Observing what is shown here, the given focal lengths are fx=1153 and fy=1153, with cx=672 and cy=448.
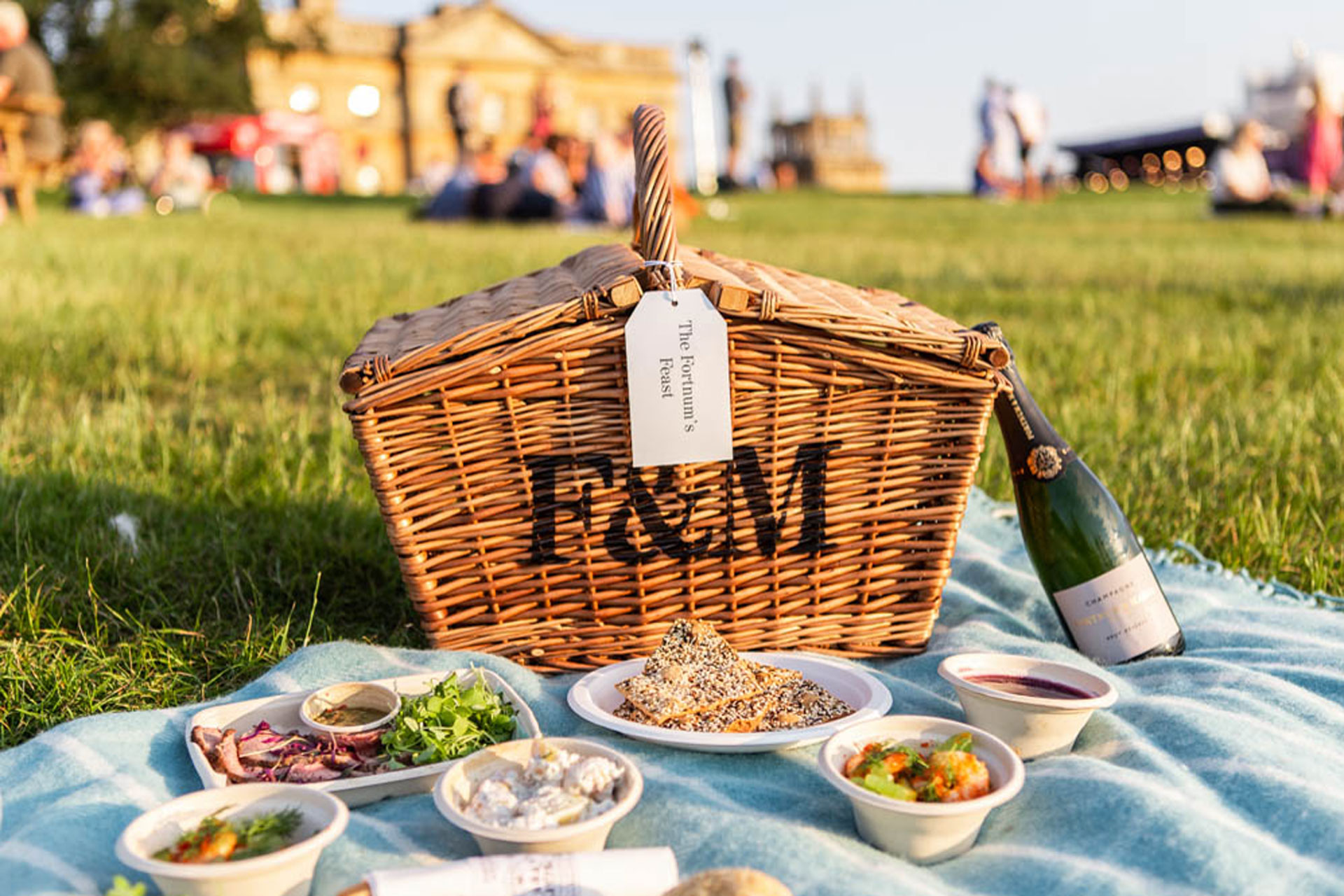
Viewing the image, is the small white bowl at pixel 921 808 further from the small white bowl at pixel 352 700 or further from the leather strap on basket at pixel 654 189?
the leather strap on basket at pixel 654 189

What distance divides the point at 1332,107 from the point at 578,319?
68.2 feet

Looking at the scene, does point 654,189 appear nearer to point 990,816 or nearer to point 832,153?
point 990,816

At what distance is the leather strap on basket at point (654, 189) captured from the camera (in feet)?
6.70

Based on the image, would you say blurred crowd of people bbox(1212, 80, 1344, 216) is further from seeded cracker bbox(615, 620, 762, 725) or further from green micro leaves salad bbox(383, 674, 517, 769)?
green micro leaves salad bbox(383, 674, 517, 769)

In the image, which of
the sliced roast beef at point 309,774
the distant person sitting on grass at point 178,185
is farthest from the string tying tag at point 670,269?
the distant person sitting on grass at point 178,185

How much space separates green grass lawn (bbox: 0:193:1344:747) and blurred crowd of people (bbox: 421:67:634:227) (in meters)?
5.49

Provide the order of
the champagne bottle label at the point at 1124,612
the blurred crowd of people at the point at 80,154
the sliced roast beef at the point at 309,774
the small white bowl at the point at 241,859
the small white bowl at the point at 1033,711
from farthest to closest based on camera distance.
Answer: the blurred crowd of people at the point at 80,154 < the champagne bottle label at the point at 1124,612 < the small white bowl at the point at 1033,711 < the sliced roast beef at the point at 309,774 < the small white bowl at the point at 241,859

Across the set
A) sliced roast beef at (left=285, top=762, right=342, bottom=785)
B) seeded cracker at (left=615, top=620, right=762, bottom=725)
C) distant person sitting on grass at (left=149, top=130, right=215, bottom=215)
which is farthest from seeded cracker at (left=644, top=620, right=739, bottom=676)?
distant person sitting on grass at (left=149, top=130, right=215, bottom=215)

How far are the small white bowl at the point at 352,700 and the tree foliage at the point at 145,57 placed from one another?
28778 mm

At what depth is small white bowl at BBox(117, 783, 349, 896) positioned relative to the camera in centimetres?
129

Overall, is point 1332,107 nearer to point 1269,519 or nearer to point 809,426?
point 1269,519

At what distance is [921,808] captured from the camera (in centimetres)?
146

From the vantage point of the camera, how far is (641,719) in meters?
1.86

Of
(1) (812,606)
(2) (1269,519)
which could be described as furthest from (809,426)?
(2) (1269,519)
